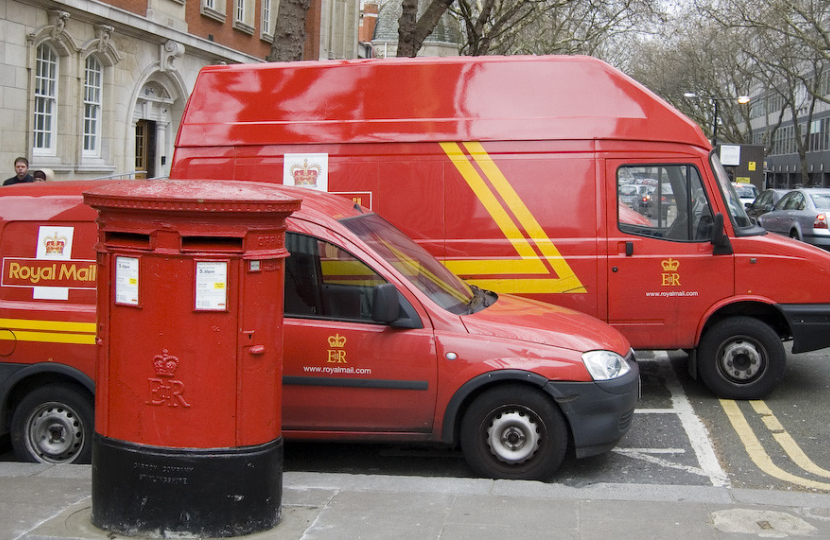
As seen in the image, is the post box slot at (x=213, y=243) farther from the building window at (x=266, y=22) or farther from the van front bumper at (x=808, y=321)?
the building window at (x=266, y=22)

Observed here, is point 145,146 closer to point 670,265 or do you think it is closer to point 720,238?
point 670,265

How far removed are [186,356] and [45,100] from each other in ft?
Answer: 49.5

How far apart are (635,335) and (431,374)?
3011 millimetres

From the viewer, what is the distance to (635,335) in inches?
341

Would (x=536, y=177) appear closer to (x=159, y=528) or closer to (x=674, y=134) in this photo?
(x=674, y=134)

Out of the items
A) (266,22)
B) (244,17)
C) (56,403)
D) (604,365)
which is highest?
(266,22)

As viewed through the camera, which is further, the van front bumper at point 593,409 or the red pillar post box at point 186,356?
the van front bumper at point 593,409

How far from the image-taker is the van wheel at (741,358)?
8.60 meters

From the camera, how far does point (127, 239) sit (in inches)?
191

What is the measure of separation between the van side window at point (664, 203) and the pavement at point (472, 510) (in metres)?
3.31

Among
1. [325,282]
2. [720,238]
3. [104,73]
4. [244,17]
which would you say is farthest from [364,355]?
[244,17]

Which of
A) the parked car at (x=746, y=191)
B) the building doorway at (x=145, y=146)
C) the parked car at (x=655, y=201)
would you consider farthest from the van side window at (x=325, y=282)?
the parked car at (x=746, y=191)

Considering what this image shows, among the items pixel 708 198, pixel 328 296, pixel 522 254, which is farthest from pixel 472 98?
pixel 328 296

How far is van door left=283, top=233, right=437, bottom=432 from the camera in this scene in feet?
20.7
